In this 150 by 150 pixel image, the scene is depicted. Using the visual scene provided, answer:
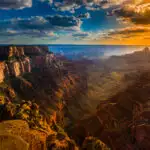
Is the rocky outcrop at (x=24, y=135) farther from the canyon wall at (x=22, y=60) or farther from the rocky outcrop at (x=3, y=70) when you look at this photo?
the canyon wall at (x=22, y=60)

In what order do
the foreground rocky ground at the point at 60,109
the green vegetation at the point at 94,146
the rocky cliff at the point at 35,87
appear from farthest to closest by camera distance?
the rocky cliff at the point at 35,87 → the green vegetation at the point at 94,146 → the foreground rocky ground at the point at 60,109

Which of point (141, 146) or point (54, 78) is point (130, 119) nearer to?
point (141, 146)

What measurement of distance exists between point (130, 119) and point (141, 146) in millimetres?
10591

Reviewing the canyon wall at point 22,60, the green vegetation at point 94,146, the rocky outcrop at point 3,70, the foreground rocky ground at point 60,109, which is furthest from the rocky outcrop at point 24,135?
the canyon wall at point 22,60

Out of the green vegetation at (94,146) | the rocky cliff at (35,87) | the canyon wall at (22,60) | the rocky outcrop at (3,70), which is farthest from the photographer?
the canyon wall at (22,60)

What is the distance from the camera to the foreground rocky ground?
3002cm

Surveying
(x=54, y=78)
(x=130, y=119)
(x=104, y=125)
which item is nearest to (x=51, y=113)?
(x=104, y=125)

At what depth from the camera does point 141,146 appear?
4078 cm

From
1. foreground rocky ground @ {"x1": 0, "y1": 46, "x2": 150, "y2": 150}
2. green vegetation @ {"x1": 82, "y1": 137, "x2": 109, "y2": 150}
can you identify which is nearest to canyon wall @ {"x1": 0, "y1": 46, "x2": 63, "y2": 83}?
foreground rocky ground @ {"x1": 0, "y1": 46, "x2": 150, "y2": 150}

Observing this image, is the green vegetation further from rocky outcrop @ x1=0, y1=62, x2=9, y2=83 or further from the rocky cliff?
rocky outcrop @ x1=0, y1=62, x2=9, y2=83

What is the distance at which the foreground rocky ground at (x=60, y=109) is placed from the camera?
98.5ft

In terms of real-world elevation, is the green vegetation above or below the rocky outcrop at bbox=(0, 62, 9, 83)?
below

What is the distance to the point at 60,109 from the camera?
7331 centimetres

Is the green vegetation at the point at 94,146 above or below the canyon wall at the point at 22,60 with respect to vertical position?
below
